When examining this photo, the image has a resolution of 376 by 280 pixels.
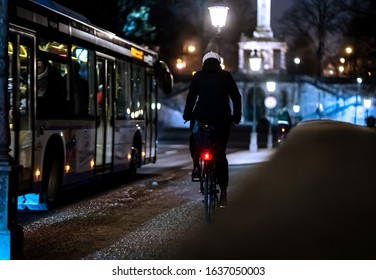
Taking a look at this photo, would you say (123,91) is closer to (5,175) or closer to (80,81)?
(80,81)

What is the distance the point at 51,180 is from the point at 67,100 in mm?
1530

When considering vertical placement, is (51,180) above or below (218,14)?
below

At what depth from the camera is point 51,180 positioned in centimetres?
1588

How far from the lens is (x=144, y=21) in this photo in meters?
61.1

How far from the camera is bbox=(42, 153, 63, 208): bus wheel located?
15444 mm

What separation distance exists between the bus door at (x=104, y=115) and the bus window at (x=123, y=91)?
1.82 feet

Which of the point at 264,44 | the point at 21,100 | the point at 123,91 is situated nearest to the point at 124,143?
the point at 123,91

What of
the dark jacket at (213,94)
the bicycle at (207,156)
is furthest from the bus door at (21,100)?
the bicycle at (207,156)

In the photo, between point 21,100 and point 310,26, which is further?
point 310,26

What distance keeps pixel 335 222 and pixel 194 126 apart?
7.84 feet

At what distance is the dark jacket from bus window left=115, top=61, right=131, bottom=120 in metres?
8.43

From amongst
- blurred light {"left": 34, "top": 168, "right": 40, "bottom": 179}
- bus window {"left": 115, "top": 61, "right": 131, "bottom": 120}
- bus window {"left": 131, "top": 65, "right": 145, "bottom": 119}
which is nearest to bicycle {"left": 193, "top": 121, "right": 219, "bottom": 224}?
blurred light {"left": 34, "top": 168, "right": 40, "bottom": 179}

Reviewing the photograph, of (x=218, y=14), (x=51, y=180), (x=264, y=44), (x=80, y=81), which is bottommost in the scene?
(x=51, y=180)
